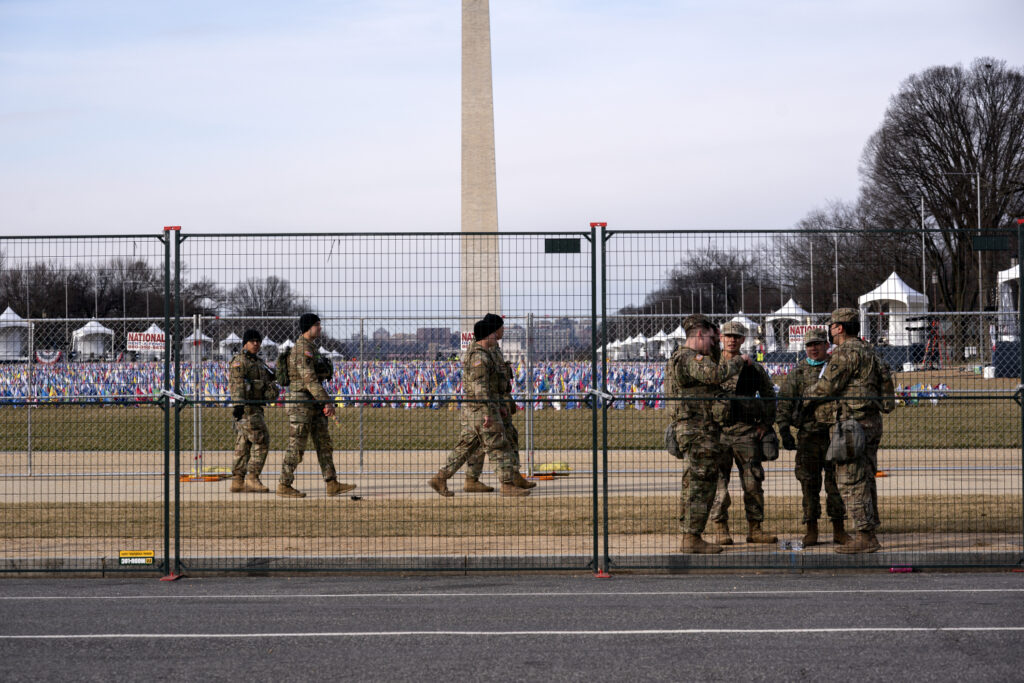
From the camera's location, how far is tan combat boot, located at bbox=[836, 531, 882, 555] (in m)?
9.29

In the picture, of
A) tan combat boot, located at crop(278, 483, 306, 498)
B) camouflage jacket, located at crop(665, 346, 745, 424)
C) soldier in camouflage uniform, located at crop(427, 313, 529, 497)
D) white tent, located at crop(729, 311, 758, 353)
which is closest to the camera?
camouflage jacket, located at crop(665, 346, 745, 424)

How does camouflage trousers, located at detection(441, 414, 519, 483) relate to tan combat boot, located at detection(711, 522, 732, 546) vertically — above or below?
above

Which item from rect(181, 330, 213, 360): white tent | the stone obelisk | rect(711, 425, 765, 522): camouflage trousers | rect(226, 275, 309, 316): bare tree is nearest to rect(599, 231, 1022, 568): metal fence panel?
rect(711, 425, 765, 522): camouflage trousers

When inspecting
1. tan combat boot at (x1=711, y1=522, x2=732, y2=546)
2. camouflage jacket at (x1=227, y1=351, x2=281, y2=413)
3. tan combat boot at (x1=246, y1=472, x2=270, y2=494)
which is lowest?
tan combat boot at (x1=711, y1=522, x2=732, y2=546)

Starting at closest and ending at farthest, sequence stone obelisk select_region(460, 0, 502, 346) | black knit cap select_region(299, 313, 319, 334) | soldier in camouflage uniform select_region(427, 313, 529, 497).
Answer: black knit cap select_region(299, 313, 319, 334), soldier in camouflage uniform select_region(427, 313, 529, 497), stone obelisk select_region(460, 0, 502, 346)

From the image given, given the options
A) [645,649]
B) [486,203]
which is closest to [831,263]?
[645,649]

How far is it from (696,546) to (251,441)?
5722 mm

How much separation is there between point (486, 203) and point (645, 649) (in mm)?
23365

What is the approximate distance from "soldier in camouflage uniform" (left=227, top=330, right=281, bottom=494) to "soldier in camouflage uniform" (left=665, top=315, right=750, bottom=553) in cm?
542

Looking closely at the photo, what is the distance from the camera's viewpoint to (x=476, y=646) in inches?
261

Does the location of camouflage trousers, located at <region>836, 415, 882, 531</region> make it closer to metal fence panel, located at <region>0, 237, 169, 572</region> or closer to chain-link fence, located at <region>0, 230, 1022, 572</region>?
chain-link fence, located at <region>0, 230, 1022, 572</region>

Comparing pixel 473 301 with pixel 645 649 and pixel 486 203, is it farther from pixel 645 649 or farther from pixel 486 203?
pixel 486 203

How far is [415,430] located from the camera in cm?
1994

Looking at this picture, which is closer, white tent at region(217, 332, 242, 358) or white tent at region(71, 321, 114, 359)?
white tent at region(71, 321, 114, 359)
